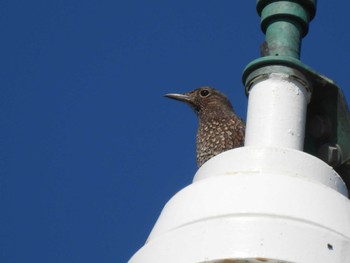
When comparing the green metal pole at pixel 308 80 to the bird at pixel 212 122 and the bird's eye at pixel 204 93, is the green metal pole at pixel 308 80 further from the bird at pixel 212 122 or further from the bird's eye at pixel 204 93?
the bird's eye at pixel 204 93

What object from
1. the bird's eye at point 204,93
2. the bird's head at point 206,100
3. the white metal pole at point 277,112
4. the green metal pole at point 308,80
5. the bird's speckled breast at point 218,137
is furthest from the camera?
the bird's eye at point 204,93

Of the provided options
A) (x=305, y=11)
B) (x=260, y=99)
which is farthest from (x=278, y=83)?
(x=305, y=11)

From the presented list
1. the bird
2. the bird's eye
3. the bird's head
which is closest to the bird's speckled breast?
the bird

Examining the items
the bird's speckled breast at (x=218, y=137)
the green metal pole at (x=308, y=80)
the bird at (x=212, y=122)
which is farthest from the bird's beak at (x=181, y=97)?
the green metal pole at (x=308, y=80)

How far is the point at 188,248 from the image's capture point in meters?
3.35

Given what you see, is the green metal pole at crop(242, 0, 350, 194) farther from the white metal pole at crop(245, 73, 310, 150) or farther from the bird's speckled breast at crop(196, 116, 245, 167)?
the bird's speckled breast at crop(196, 116, 245, 167)

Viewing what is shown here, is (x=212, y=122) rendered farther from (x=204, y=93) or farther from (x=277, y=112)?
(x=277, y=112)

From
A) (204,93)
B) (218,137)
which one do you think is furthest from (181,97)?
(218,137)

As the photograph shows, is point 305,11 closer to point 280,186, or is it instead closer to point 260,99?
point 260,99

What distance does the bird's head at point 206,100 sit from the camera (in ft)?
30.5

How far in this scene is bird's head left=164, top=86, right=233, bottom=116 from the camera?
930cm

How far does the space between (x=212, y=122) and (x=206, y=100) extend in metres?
0.65

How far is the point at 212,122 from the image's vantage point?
8953 mm

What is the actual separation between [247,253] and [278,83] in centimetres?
112
